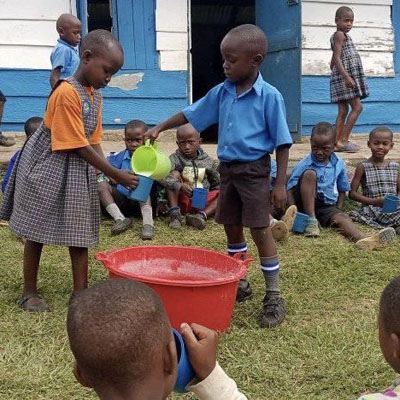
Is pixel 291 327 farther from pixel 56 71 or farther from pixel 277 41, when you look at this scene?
pixel 277 41

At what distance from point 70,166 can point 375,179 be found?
2991 millimetres

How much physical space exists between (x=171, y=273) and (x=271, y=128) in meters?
0.85

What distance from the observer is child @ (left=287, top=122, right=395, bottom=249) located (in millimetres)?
4758

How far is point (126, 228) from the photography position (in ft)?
15.2

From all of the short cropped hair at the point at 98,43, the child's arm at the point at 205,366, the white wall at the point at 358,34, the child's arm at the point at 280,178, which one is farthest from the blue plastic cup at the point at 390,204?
the child's arm at the point at 205,366

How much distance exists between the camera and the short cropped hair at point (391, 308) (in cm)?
146

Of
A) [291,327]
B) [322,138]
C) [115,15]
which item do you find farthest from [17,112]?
[291,327]

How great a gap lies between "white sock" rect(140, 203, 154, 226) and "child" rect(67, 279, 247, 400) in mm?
3312

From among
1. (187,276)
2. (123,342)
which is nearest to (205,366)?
(123,342)

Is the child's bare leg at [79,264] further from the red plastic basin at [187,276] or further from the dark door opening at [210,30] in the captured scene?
the dark door opening at [210,30]

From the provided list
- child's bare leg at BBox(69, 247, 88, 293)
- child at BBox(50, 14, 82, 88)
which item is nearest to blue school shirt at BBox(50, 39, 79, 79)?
child at BBox(50, 14, 82, 88)

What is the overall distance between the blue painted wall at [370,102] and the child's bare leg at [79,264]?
5239mm

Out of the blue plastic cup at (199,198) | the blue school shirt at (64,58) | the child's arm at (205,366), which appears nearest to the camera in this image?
the child's arm at (205,366)

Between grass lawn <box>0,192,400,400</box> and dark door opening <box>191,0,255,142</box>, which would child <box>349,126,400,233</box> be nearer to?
grass lawn <box>0,192,400,400</box>
